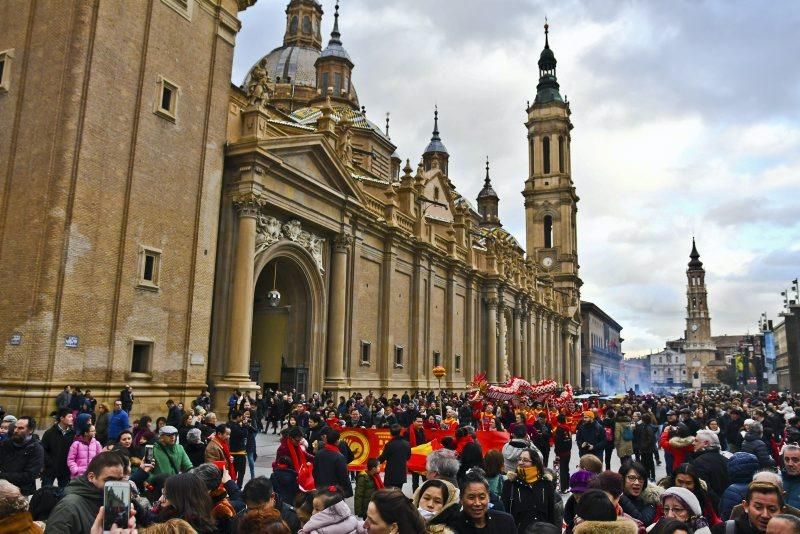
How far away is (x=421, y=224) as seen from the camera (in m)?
40.2

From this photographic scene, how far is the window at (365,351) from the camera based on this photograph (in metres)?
33.3

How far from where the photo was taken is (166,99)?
2245 cm

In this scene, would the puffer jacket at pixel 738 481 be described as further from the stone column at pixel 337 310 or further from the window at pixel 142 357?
the stone column at pixel 337 310

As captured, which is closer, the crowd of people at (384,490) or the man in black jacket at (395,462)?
the crowd of people at (384,490)

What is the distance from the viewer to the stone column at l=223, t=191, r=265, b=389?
23.5m

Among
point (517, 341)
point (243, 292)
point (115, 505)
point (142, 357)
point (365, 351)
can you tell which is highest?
point (517, 341)

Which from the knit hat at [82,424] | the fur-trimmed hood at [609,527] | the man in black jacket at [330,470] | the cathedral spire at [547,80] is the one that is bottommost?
the man in black jacket at [330,470]

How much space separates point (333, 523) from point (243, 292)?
19.5m

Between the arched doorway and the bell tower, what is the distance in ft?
185

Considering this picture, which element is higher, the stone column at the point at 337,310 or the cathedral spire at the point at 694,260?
the cathedral spire at the point at 694,260

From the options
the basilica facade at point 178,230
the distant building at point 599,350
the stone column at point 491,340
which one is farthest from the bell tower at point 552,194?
the basilica facade at point 178,230

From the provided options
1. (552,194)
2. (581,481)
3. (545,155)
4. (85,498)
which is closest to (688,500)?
(581,481)

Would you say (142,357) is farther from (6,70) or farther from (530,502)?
(530,502)

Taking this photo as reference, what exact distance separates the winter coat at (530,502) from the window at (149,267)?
55.0ft
